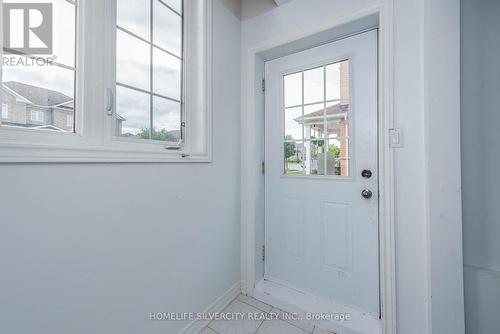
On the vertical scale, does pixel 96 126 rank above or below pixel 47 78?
below

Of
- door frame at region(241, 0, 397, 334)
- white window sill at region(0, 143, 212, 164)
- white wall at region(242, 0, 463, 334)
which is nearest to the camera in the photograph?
white window sill at region(0, 143, 212, 164)

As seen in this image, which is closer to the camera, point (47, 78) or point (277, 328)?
point (47, 78)

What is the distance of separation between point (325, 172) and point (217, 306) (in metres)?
1.33

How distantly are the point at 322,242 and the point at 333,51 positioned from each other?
58.4 inches

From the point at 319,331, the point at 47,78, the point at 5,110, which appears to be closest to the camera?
the point at 5,110

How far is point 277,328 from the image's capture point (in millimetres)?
1438

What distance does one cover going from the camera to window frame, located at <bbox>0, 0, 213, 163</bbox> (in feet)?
2.52

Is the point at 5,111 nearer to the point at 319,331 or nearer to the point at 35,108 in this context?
the point at 35,108

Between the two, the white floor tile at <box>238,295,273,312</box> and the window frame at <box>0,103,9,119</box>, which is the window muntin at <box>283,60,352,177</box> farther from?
the window frame at <box>0,103,9,119</box>

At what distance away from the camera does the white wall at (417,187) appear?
1113mm

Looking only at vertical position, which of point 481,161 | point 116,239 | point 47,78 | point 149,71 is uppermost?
point 149,71

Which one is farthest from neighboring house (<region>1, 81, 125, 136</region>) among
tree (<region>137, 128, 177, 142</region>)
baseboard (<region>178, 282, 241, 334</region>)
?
baseboard (<region>178, 282, 241, 334</region>)

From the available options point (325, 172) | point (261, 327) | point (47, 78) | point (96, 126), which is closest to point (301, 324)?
point (261, 327)

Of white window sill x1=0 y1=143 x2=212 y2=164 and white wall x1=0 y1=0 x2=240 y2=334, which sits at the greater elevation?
white window sill x1=0 y1=143 x2=212 y2=164
